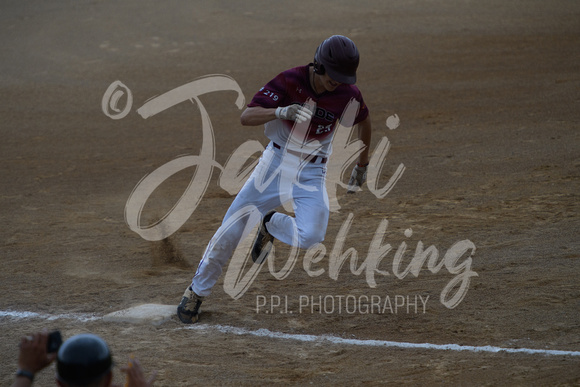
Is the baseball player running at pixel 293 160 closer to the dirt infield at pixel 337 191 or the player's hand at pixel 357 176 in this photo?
the player's hand at pixel 357 176

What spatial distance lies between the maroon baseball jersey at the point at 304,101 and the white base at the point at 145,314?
1.85 metres

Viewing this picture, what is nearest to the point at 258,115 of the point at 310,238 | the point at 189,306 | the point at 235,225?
the point at 235,225

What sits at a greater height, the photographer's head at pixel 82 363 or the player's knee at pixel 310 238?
the player's knee at pixel 310 238

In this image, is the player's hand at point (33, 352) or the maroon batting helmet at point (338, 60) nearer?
the player's hand at point (33, 352)

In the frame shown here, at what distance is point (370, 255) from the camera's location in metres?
7.21

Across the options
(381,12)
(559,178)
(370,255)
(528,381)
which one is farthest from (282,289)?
(381,12)

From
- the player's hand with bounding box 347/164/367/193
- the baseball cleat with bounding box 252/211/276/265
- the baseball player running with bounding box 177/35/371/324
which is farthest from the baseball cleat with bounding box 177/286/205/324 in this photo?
the player's hand with bounding box 347/164/367/193

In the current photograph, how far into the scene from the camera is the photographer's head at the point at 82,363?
8.45 ft

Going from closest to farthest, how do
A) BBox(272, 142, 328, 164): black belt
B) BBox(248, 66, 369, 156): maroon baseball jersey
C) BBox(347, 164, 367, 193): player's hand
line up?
BBox(248, 66, 369, 156): maroon baseball jersey, BBox(272, 142, 328, 164): black belt, BBox(347, 164, 367, 193): player's hand

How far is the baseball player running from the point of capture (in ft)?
18.3

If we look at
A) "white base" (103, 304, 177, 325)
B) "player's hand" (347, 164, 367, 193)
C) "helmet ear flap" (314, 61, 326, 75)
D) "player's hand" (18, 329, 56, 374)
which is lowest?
"white base" (103, 304, 177, 325)

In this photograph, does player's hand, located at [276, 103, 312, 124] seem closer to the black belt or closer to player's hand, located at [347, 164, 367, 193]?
the black belt

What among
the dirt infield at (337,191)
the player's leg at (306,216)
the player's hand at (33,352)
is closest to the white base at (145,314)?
the dirt infield at (337,191)

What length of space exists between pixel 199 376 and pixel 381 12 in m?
16.0
